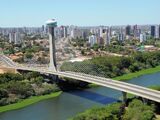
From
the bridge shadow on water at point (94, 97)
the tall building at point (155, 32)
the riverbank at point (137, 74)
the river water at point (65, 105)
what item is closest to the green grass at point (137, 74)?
the riverbank at point (137, 74)

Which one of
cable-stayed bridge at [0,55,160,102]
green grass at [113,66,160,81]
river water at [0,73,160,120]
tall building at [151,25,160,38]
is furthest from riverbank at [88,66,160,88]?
tall building at [151,25,160,38]

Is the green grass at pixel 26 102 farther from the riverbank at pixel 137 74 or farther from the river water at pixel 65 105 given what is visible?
the riverbank at pixel 137 74

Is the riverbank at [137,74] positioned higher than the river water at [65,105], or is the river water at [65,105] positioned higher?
the riverbank at [137,74]

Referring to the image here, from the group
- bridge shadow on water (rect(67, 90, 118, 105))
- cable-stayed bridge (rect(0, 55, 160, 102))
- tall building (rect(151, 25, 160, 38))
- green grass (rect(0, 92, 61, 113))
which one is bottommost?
green grass (rect(0, 92, 61, 113))

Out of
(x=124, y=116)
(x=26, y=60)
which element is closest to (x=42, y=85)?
(x=124, y=116)

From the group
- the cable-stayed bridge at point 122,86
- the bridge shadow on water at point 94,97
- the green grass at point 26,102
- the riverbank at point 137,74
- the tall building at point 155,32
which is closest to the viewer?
the cable-stayed bridge at point 122,86

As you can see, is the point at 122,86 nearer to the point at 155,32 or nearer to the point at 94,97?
the point at 94,97

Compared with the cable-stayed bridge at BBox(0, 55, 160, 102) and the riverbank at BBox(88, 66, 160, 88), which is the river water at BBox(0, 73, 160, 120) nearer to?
the cable-stayed bridge at BBox(0, 55, 160, 102)

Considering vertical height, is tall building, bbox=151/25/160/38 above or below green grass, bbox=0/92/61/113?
above

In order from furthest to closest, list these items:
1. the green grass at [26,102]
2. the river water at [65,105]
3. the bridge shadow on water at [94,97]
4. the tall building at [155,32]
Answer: the tall building at [155,32] → the bridge shadow on water at [94,97] → the green grass at [26,102] → the river water at [65,105]
